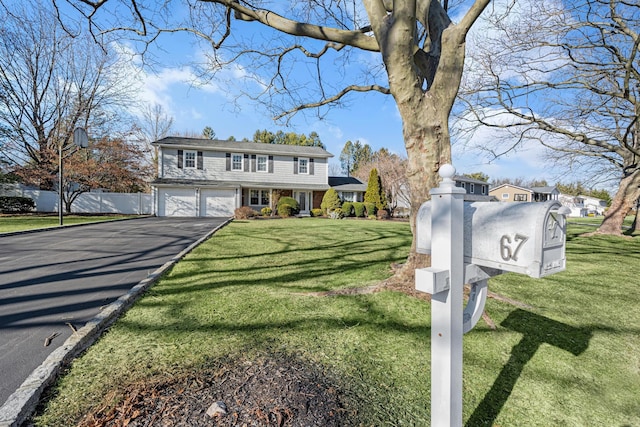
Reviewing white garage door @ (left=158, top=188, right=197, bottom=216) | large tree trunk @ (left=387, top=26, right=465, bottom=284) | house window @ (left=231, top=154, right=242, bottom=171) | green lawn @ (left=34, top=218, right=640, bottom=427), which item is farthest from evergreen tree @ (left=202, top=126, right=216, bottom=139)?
large tree trunk @ (left=387, top=26, right=465, bottom=284)

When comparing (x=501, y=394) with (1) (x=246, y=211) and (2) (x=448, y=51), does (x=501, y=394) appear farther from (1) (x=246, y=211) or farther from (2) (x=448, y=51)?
(1) (x=246, y=211)

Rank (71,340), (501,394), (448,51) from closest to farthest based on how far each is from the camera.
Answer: (501,394)
(71,340)
(448,51)

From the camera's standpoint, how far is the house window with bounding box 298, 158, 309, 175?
2334cm

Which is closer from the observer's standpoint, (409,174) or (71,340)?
(71,340)

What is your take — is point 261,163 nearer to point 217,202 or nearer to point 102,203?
point 217,202

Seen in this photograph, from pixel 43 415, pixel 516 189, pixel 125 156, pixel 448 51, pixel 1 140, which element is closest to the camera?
pixel 43 415

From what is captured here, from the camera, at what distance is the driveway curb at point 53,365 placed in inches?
68.1

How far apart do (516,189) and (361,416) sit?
55187 millimetres

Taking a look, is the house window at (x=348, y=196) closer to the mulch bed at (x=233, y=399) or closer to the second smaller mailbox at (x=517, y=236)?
the mulch bed at (x=233, y=399)

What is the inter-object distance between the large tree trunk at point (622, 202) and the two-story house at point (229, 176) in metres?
16.4

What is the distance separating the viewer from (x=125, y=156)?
21.8 metres

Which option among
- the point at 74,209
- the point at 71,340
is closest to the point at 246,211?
the point at 74,209

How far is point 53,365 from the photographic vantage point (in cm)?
218

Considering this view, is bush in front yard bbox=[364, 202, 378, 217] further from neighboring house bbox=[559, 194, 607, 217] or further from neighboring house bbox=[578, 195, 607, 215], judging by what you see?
neighboring house bbox=[578, 195, 607, 215]
